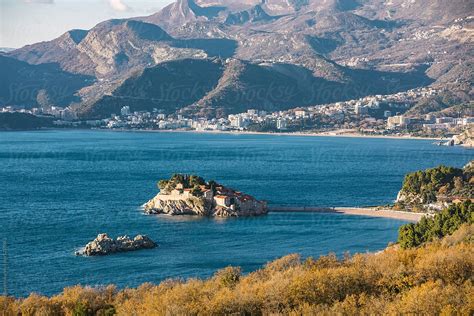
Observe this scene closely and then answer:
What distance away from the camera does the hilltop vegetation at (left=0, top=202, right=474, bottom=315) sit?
55.7 feet

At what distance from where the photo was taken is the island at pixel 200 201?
140 ft

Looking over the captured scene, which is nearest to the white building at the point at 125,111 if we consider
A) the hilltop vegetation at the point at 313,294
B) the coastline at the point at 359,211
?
the coastline at the point at 359,211

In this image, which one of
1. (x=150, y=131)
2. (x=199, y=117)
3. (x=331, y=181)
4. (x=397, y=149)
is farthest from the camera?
(x=199, y=117)

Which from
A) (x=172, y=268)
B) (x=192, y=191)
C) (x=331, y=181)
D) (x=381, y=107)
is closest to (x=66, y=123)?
(x=381, y=107)

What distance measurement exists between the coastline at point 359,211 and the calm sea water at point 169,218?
109 cm

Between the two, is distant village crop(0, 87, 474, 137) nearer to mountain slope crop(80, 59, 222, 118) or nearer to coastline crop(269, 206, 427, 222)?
mountain slope crop(80, 59, 222, 118)

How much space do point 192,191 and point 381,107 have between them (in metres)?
115

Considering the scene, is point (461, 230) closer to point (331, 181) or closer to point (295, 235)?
point (295, 235)

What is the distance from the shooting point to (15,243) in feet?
114

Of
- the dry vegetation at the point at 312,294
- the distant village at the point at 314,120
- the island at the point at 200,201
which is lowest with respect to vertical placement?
the island at the point at 200,201

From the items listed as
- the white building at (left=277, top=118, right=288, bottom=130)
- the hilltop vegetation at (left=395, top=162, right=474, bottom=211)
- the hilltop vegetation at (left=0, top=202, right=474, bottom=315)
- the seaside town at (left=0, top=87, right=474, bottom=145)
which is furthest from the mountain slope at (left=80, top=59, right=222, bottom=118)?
the hilltop vegetation at (left=0, top=202, right=474, bottom=315)

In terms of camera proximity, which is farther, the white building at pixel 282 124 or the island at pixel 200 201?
the white building at pixel 282 124

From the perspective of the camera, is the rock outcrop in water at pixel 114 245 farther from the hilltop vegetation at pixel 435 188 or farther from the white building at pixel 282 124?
the white building at pixel 282 124

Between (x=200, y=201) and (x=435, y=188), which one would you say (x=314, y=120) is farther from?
(x=200, y=201)
